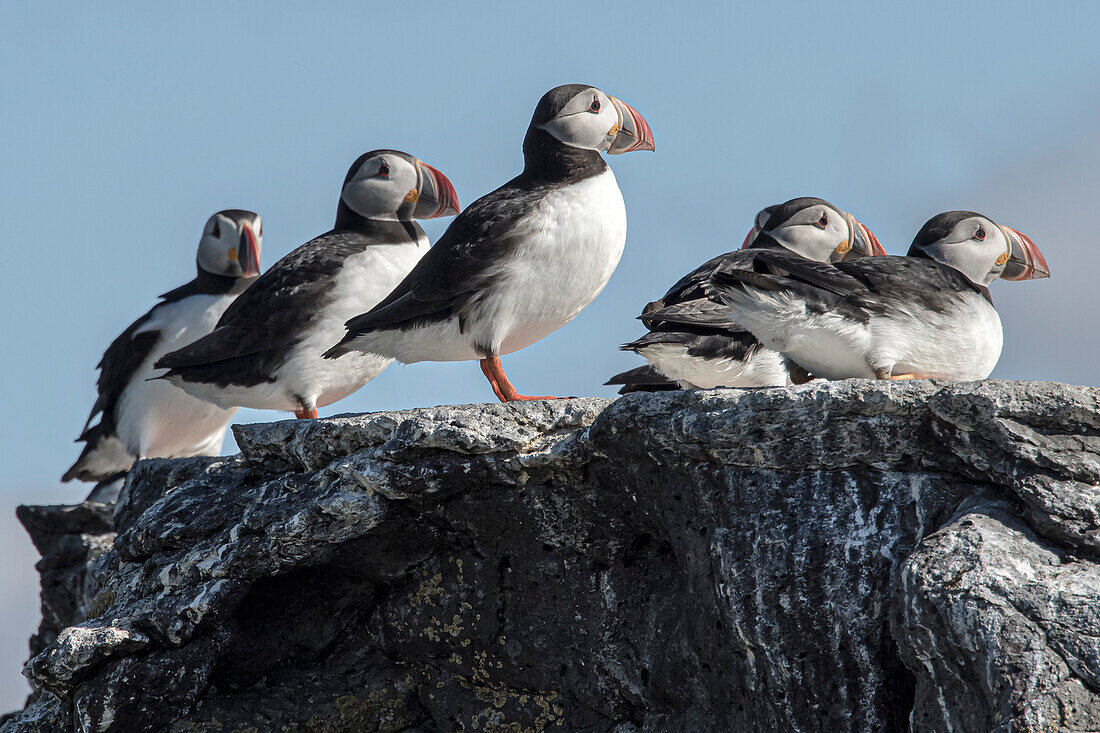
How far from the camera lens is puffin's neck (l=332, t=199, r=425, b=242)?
7.97 metres

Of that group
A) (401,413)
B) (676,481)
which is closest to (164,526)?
(401,413)

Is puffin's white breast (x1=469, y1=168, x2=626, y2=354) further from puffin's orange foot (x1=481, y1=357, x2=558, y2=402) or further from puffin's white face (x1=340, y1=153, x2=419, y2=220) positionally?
puffin's white face (x1=340, y1=153, x2=419, y2=220)

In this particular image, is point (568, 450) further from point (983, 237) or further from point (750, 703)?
point (983, 237)

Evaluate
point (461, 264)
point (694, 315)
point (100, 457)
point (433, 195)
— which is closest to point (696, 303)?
point (694, 315)

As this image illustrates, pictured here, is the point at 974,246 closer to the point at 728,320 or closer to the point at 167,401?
the point at 728,320

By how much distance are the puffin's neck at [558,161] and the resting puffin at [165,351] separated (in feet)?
13.3

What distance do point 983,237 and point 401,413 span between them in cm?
302

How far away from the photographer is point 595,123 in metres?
6.41

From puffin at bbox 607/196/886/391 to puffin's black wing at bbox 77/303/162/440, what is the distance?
4.66 metres

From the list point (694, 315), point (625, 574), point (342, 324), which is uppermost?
point (342, 324)

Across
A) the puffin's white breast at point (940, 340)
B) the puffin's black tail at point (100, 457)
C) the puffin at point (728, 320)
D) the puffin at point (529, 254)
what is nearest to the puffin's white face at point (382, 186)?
the puffin at point (529, 254)

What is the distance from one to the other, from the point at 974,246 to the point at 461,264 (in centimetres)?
249

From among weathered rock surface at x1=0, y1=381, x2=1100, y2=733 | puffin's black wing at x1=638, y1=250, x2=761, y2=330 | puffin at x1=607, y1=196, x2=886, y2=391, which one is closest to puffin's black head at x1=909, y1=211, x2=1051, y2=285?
puffin at x1=607, y1=196, x2=886, y2=391

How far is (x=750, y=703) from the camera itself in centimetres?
421
